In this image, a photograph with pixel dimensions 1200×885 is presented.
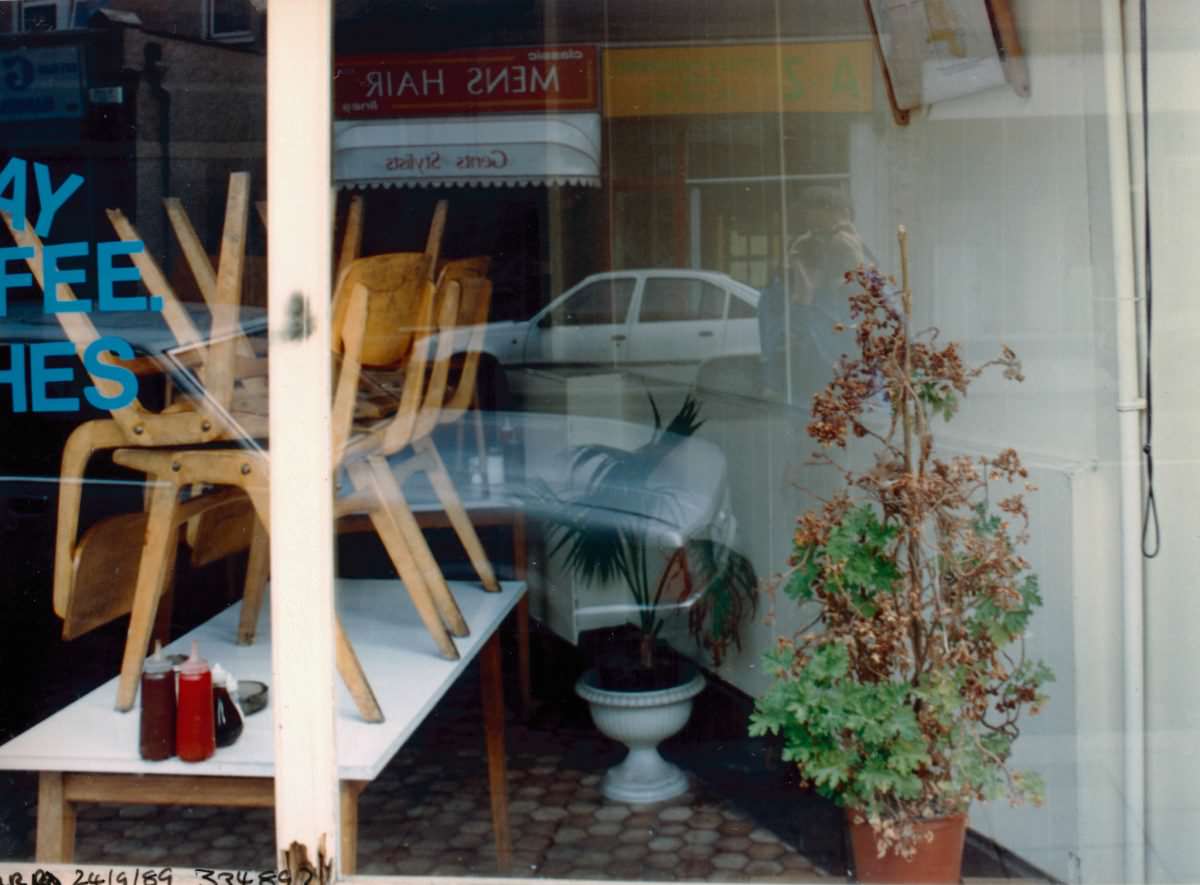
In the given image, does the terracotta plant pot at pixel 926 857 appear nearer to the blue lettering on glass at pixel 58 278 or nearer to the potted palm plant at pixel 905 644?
the potted palm plant at pixel 905 644

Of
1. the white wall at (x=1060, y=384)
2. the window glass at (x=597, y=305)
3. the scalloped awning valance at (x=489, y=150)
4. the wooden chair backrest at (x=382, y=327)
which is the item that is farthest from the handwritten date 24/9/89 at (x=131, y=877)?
the scalloped awning valance at (x=489, y=150)

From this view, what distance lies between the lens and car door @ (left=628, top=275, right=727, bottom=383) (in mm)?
4113

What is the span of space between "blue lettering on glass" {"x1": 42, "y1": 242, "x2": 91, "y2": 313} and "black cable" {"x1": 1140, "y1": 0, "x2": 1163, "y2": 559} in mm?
2144

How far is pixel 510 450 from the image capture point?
161 inches

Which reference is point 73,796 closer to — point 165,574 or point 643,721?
point 165,574

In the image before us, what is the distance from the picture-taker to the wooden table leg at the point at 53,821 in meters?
2.31

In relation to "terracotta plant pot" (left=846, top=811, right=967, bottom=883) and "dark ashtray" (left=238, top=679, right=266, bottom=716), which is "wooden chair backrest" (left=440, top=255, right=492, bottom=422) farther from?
"terracotta plant pot" (left=846, top=811, right=967, bottom=883)

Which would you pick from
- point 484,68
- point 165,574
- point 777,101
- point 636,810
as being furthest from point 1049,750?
point 484,68

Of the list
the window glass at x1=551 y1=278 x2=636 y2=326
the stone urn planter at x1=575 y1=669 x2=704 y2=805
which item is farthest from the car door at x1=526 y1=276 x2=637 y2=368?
the stone urn planter at x1=575 y1=669 x2=704 y2=805

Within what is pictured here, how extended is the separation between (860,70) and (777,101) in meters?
0.40

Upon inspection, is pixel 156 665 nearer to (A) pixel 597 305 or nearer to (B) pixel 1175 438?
(B) pixel 1175 438

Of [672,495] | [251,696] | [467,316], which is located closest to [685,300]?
[672,495]

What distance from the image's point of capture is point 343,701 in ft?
7.90

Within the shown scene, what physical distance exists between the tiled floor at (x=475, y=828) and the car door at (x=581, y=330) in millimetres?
1569
